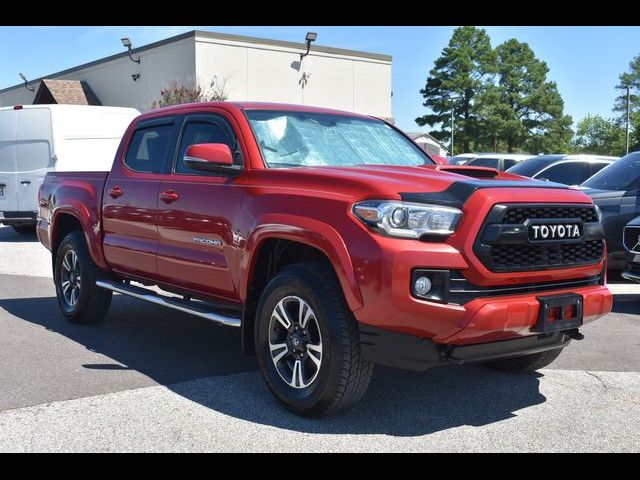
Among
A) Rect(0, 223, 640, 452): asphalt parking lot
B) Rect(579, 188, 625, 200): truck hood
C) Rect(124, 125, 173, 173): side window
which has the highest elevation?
Rect(124, 125, 173, 173): side window

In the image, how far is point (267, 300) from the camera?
15.3 ft

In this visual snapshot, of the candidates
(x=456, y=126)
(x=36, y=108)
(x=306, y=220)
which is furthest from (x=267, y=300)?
(x=456, y=126)

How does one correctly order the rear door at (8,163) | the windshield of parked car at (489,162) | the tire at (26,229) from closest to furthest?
the rear door at (8,163) < the tire at (26,229) < the windshield of parked car at (489,162)

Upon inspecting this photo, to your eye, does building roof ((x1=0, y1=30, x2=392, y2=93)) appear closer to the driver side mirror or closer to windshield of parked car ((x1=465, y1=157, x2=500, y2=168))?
windshield of parked car ((x1=465, y1=157, x2=500, y2=168))

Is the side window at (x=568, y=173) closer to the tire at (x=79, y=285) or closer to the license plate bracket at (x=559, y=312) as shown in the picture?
the tire at (x=79, y=285)

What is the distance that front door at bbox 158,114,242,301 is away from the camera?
5.10m

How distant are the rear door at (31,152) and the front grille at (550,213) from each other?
474 inches

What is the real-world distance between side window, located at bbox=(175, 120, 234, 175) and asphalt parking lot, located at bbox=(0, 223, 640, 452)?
1.47 metres

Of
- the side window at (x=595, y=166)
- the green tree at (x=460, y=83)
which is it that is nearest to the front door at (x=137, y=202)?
the side window at (x=595, y=166)

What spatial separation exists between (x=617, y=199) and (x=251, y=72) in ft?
77.6

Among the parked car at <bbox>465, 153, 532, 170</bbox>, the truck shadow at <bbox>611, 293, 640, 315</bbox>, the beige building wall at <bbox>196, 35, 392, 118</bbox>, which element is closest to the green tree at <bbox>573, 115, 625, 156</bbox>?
the beige building wall at <bbox>196, 35, 392, 118</bbox>

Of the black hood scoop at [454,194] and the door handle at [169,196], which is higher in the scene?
the black hood scoop at [454,194]

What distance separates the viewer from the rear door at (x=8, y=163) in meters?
14.9
